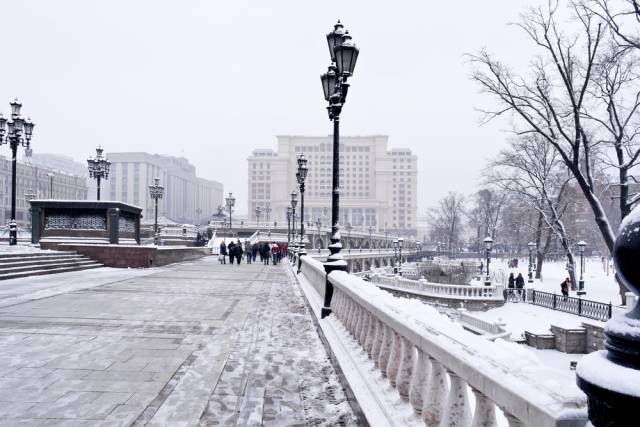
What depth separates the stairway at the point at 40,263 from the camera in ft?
50.6

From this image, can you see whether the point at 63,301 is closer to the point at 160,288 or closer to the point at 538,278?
the point at 160,288

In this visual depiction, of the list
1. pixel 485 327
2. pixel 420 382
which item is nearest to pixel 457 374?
pixel 420 382

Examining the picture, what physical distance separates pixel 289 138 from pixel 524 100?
5996 inches

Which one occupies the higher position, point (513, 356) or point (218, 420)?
point (513, 356)

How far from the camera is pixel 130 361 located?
19.3 feet

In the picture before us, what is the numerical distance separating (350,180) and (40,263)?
160m

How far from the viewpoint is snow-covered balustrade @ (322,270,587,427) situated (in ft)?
5.76

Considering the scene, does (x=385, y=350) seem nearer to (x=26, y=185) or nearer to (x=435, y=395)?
(x=435, y=395)

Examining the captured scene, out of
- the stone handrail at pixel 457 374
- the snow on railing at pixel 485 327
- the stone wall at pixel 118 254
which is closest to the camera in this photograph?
the stone handrail at pixel 457 374

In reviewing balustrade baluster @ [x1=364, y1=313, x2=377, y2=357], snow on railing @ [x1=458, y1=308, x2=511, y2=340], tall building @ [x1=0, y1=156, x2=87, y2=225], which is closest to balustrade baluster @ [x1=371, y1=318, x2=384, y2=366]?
balustrade baluster @ [x1=364, y1=313, x2=377, y2=357]

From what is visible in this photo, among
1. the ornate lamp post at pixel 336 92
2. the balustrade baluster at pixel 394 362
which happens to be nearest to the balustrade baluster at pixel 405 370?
the balustrade baluster at pixel 394 362

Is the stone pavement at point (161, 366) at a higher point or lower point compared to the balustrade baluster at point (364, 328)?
lower

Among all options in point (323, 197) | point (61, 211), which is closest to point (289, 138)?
point (323, 197)

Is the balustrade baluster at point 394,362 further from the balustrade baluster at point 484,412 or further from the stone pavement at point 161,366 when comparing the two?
the balustrade baluster at point 484,412
